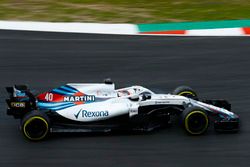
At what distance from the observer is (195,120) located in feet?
27.8

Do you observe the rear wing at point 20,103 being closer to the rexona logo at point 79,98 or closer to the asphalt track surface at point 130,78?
the asphalt track surface at point 130,78

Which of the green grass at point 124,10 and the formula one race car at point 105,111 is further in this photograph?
the green grass at point 124,10

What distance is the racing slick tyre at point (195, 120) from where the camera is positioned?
8.41 metres

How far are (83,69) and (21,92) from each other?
3.57m

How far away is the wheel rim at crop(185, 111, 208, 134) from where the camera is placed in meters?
8.41

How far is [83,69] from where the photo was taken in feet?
40.0

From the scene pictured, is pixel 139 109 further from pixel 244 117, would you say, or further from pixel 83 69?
pixel 83 69

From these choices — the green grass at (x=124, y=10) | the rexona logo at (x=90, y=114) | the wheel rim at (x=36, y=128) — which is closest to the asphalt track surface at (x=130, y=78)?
the wheel rim at (x=36, y=128)

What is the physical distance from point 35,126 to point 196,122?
230cm

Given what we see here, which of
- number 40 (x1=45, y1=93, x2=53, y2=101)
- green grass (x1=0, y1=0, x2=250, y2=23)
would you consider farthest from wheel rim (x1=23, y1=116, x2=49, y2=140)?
green grass (x1=0, y1=0, x2=250, y2=23)

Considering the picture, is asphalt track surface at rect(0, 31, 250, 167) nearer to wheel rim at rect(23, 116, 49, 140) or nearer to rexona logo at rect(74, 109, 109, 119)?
wheel rim at rect(23, 116, 49, 140)

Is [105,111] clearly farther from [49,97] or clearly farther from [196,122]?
Result: [196,122]

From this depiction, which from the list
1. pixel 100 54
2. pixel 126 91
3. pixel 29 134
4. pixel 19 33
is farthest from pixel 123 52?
pixel 29 134

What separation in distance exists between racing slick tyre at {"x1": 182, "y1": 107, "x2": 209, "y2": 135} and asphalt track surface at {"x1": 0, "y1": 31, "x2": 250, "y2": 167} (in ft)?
0.38
